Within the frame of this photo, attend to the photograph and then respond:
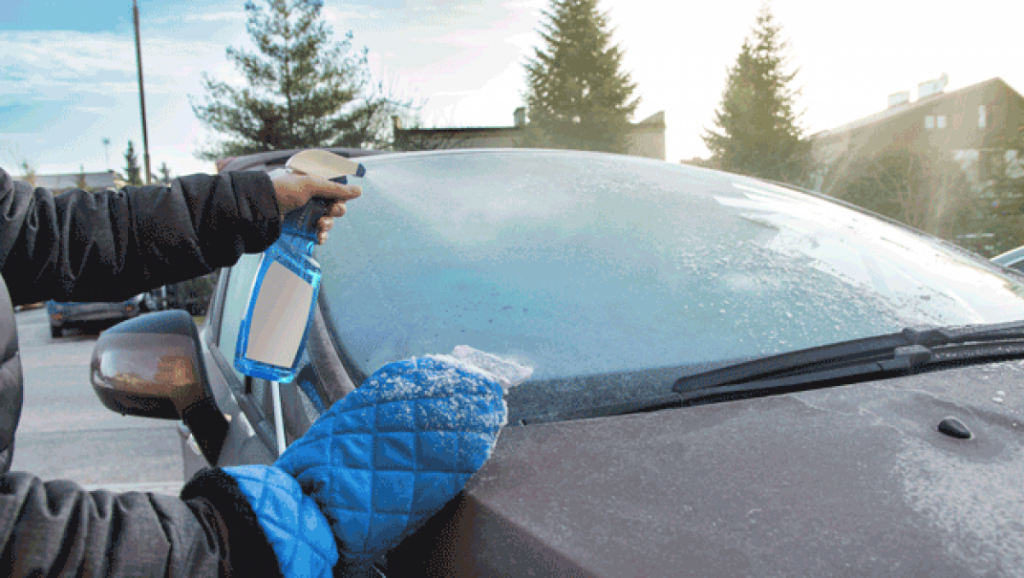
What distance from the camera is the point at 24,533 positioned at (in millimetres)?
668

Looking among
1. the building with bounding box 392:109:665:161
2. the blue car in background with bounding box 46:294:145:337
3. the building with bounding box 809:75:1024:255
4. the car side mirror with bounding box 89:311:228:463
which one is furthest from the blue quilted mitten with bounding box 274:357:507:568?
the building with bounding box 809:75:1024:255

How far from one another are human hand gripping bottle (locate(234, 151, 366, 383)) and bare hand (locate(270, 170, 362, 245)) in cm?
1

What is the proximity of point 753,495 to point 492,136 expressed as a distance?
34205mm

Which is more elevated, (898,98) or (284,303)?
(898,98)

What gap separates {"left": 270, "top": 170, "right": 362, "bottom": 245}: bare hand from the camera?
49.5 inches

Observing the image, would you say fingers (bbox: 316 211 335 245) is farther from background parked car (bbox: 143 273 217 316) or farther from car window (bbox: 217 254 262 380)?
background parked car (bbox: 143 273 217 316)

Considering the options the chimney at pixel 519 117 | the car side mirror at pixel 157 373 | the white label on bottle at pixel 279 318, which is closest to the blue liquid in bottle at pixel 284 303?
the white label on bottle at pixel 279 318

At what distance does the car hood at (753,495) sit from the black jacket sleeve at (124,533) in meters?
0.19

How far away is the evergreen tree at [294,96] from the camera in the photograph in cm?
2294

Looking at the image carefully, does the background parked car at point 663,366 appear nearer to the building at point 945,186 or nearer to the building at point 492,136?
the building at point 492,136

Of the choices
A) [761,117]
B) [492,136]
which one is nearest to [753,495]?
[492,136]

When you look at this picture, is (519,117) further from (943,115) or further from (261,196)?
(261,196)

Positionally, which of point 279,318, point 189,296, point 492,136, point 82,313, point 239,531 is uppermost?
point 492,136

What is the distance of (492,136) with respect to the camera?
34.1 metres
